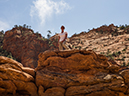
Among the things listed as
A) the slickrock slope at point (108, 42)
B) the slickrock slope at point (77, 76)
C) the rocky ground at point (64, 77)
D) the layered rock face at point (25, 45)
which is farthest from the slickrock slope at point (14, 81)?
the layered rock face at point (25, 45)

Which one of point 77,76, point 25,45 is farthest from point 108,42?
point 77,76

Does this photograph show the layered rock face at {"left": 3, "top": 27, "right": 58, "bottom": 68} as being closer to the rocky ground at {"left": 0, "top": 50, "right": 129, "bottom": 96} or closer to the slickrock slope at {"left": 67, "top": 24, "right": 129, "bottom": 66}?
the slickrock slope at {"left": 67, "top": 24, "right": 129, "bottom": 66}

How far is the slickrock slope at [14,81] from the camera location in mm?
6672

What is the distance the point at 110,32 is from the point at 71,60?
36.9m

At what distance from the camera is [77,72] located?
26.1 feet

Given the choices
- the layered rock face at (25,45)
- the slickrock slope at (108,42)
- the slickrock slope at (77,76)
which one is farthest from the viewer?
the layered rock face at (25,45)

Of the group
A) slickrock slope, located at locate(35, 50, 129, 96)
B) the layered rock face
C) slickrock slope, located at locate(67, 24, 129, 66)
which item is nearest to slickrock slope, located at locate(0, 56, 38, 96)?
slickrock slope, located at locate(35, 50, 129, 96)

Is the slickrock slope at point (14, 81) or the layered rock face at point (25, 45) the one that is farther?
the layered rock face at point (25, 45)

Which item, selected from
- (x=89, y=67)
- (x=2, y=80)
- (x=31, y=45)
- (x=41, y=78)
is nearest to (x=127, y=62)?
(x=89, y=67)

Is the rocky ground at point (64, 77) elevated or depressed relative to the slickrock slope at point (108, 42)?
depressed

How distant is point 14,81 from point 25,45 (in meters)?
32.1

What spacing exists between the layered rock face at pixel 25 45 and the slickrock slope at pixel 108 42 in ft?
28.3

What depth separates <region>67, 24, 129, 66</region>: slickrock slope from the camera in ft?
88.5

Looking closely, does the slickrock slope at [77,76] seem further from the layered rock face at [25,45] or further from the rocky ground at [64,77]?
the layered rock face at [25,45]
